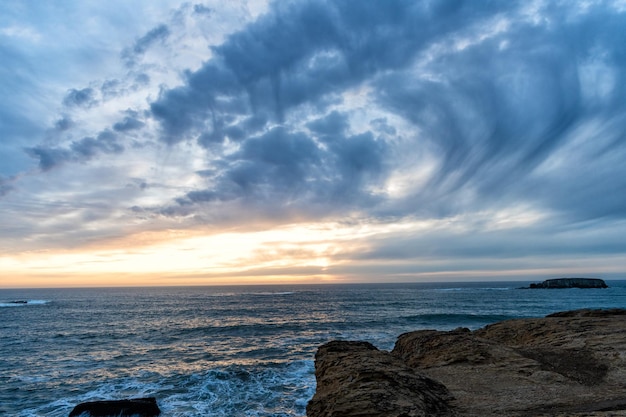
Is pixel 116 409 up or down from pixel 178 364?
up

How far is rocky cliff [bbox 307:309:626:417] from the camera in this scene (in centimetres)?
748

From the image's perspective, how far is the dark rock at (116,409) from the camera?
15438mm

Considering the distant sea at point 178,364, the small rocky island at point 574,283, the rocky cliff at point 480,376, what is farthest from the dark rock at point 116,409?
the small rocky island at point 574,283

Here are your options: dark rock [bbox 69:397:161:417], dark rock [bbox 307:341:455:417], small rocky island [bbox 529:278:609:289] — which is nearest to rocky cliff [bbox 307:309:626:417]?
dark rock [bbox 307:341:455:417]

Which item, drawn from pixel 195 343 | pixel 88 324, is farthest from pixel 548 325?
pixel 88 324

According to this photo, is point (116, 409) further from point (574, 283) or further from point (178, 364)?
point (574, 283)

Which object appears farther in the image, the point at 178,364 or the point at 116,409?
the point at 178,364

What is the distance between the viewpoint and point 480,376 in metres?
10.3

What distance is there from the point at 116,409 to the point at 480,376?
15280 millimetres

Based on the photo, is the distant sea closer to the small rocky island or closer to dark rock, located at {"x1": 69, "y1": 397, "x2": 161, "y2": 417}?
dark rock, located at {"x1": 69, "y1": 397, "x2": 161, "y2": 417}

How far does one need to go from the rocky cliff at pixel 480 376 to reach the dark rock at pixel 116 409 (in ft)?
28.6

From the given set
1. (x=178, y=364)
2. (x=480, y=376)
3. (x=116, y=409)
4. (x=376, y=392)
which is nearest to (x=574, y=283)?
(x=178, y=364)

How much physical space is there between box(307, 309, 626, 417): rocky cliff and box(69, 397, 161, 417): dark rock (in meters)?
8.72

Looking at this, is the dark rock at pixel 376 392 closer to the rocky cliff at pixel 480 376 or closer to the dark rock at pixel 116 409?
the rocky cliff at pixel 480 376
